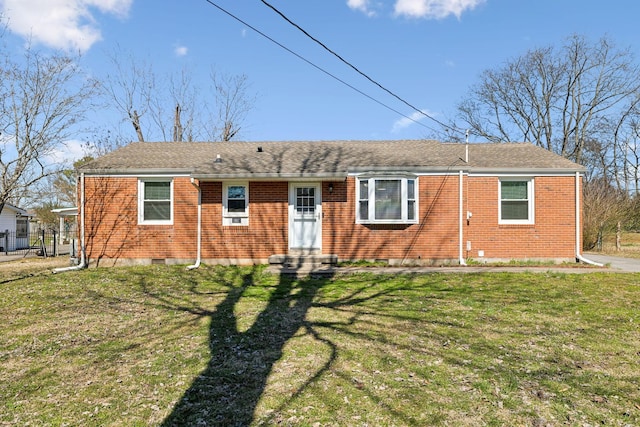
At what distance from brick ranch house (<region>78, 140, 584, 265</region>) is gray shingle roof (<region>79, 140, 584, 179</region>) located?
0.07 metres

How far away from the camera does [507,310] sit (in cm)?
704

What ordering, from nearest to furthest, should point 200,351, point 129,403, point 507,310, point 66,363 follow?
point 129,403 → point 66,363 → point 200,351 → point 507,310

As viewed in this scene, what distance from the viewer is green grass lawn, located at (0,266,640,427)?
3449mm

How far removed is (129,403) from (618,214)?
77.1ft

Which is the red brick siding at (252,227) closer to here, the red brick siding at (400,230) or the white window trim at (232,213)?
the white window trim at (232,213)

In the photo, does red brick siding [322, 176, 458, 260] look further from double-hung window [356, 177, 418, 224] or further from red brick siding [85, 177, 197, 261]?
red brick siding [85, 177, 197, 261]

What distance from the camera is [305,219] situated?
1232 centimetres

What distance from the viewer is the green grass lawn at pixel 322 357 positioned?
3.45 metres

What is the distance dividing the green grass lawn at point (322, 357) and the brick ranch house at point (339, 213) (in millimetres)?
3524

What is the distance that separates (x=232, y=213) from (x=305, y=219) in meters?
2.34

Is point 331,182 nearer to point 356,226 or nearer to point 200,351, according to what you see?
point 356,226

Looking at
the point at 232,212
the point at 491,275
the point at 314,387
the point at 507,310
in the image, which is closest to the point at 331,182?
the point at 232,212

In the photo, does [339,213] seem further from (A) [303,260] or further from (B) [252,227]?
(B) [252,227]

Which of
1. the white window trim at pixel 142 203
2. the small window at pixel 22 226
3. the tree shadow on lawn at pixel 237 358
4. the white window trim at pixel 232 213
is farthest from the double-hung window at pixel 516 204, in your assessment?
the small window at pixel 22 226
